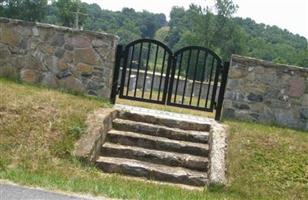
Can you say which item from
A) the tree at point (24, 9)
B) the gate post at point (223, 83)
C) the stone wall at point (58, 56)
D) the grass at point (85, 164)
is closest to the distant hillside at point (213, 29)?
the tree at point (24, 9)

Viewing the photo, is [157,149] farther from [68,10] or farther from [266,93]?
[68,10]

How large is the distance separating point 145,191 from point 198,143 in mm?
2562

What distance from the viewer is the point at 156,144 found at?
7.75m

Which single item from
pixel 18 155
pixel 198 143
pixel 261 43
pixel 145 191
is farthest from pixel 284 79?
pixel 261 43

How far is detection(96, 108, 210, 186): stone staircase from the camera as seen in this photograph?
705cm

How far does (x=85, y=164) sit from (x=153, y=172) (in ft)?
3.50

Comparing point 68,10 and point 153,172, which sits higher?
point 68,10

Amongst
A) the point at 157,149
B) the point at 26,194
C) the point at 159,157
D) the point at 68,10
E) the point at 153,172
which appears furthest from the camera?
the point at 68,10

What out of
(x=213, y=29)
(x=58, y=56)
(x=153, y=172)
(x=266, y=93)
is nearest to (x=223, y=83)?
(x=266, y=93)

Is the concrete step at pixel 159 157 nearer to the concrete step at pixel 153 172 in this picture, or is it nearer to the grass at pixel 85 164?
the concrete step at pixel 153 172

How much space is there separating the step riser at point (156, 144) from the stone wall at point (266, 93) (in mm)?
1826

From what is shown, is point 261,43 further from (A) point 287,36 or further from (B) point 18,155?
(B) point 18,155

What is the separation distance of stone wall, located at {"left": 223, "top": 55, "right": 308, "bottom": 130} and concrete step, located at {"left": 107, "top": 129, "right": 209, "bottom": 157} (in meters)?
1.80

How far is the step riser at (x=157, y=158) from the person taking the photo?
7.38 m
